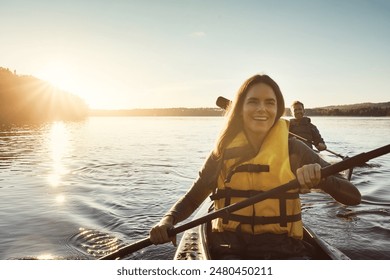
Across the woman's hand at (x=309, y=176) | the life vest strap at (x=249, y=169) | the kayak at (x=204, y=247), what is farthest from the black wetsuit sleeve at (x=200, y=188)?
the woman's hand at (x=309, y=176)

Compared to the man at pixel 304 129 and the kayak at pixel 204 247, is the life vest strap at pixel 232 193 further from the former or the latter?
the man at pixel 304 129

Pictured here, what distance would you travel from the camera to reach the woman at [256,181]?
2.44 m

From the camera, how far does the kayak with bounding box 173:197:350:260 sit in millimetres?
2738

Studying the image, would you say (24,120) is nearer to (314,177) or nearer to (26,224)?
(26,224)

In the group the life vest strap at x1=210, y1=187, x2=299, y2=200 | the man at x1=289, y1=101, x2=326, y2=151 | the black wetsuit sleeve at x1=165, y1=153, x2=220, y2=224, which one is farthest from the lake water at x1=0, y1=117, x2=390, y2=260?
the life vest strap at x1=210, y1=187, x2=299, y2=200

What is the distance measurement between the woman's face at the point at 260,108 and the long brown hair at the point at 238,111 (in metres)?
0.04

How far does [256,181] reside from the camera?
2561mm

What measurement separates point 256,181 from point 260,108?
0.55 meters

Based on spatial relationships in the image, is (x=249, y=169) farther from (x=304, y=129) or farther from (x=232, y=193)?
(x=304, y=129)

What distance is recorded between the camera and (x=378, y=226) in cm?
540

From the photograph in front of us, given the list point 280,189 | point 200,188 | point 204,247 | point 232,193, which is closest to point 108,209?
point 204,247

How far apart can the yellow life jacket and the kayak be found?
0.33 metres
